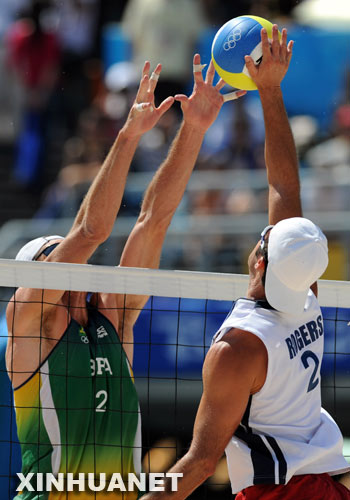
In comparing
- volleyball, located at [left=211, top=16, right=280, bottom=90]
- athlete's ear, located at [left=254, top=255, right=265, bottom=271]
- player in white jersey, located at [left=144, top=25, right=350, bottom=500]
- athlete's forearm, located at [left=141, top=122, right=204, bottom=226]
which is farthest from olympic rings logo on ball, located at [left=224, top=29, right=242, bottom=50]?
athlete's ear, located at [left=254, top=255, right=265, bottom=271]

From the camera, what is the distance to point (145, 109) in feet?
14.5

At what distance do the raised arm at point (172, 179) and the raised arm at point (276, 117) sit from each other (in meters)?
0.34

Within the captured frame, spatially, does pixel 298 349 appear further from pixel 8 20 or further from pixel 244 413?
pixel 8 20

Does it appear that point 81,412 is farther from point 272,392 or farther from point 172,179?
point 172,179

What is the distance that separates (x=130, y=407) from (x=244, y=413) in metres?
0.83

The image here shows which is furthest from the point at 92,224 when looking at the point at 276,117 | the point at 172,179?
the point at 276,117

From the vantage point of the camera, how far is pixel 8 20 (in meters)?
10.9

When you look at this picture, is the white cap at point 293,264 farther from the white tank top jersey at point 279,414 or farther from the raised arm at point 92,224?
the raised arm at point 92,224

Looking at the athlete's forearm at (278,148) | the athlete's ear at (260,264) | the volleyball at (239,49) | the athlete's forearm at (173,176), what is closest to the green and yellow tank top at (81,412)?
the athlete's forearm at (173,176)

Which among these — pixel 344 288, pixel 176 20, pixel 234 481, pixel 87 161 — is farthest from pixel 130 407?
pixel 176 20

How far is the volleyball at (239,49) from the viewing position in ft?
14.4

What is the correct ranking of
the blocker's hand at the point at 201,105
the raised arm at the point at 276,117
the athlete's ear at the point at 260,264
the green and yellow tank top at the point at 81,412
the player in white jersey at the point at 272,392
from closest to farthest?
the player in white jersey at the point at 272,392
the athlete's ear at the point at 260,264
the green and yellow tank top at the point at 81,412
the raised arm at the point at 276,117
the blocker's hand at the point at 201,105

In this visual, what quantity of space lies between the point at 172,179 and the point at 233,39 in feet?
2.33

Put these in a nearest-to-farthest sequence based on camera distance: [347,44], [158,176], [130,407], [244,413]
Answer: [244,413] < [130,407] < [158,176] < [347,44]
